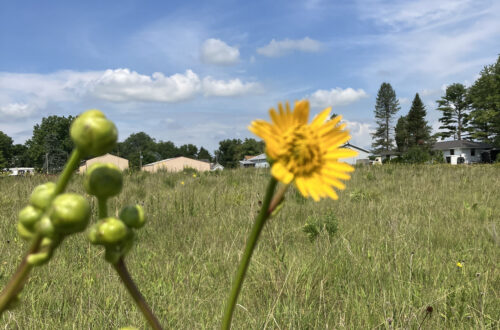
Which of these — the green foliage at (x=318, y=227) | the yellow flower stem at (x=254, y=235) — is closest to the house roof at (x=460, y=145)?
the green foliage at (x=318, y=227)

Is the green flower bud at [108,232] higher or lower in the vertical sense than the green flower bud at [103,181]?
lower

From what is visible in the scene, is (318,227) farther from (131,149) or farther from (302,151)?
(131,149)

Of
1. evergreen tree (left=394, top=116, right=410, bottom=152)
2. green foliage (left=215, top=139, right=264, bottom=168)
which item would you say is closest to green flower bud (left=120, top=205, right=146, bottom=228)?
evergreen tree (left=394, top=116, right=410, bottom=152)

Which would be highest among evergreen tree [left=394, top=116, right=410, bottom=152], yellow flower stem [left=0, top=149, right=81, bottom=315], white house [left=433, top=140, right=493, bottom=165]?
evergreen tree [left=394, top=116, right=410, bottom=152]

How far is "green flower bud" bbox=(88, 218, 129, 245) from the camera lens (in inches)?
16.3

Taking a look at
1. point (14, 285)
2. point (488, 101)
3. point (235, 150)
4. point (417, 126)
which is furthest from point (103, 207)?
point (235, 150)

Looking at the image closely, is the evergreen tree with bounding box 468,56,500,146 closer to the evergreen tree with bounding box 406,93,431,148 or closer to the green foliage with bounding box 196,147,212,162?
the evergreen tree with bounding box 406,93,431,148

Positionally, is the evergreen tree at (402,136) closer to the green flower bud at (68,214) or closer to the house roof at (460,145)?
the house roof at (460,145)

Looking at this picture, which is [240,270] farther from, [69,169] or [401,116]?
[401,116]

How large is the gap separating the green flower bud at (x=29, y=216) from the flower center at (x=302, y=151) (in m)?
0.28

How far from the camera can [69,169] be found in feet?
1.19

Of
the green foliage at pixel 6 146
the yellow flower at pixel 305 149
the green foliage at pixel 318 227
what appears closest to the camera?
the yellow flower at pixel 305 149

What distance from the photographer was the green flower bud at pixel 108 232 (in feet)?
1.35

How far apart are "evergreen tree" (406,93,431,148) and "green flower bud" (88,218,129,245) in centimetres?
7367
